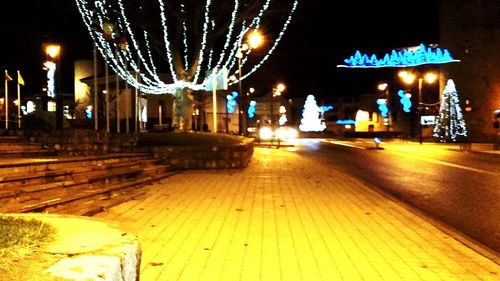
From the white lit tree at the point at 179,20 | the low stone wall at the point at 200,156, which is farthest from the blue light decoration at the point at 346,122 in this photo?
the low stone wall at the point at 200,156

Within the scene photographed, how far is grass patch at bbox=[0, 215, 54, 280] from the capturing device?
373 centimetres

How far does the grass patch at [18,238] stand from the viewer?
3.73 meters

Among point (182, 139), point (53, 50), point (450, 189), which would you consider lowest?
point (450, 189)

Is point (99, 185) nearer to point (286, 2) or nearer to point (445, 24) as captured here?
point (286, 2)

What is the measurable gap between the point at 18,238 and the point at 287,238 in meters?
4.31

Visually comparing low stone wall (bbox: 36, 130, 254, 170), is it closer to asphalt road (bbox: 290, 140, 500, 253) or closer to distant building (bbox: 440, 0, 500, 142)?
asphalt road (bbox: 290, 140, 500, 253)

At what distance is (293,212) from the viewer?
10281 mm

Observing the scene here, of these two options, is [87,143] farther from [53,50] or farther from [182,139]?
[182,139]

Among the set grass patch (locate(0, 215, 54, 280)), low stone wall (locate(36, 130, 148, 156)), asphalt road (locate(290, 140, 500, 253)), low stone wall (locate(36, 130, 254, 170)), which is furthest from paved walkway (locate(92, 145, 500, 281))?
low stone wall (locate(36, 130, 254, 170))

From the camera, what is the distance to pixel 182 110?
2622 centimetres

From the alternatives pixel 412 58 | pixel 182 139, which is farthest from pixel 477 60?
pixel 182 139

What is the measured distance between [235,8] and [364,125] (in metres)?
62.7

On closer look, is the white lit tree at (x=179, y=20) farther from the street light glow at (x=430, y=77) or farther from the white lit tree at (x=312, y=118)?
the white lit tree at (x=312, y=118)

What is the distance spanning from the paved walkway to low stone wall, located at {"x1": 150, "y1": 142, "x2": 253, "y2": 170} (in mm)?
4453
